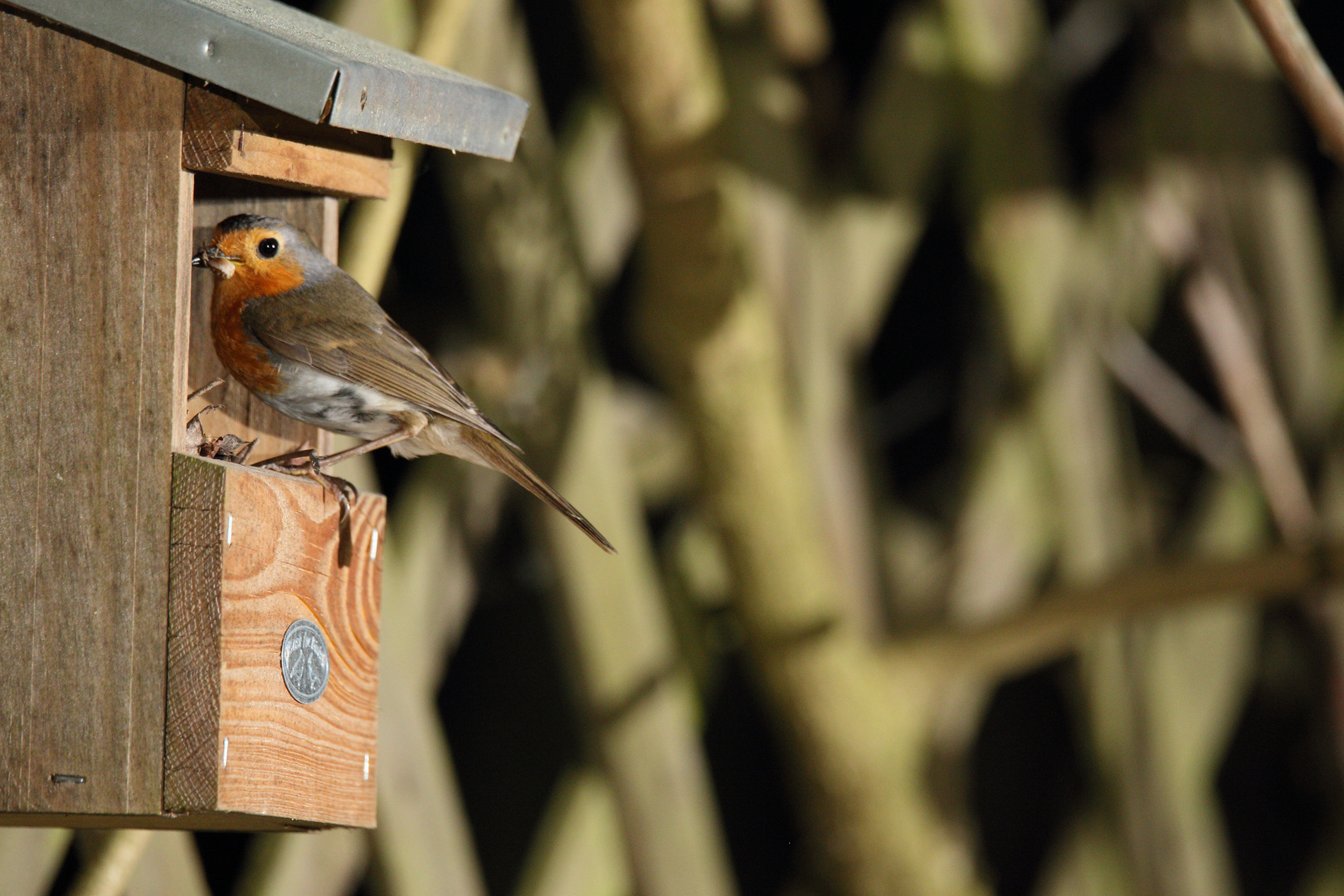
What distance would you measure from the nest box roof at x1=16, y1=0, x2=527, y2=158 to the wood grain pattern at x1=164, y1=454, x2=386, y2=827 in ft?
1.27

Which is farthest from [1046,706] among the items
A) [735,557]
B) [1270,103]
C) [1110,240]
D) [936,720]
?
[735,557]

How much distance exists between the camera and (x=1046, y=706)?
14.9 ft

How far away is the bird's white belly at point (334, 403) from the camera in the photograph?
1756mm

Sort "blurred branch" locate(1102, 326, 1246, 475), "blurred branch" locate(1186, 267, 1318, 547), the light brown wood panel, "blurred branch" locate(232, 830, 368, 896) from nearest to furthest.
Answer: the light brown wood panel, "blurred branch" locate(232, 830, 368, 896), "blurred branch" locate(1186, 267, 1318, 547), "blurred branch" locate(1102, 326, 1246, 475)

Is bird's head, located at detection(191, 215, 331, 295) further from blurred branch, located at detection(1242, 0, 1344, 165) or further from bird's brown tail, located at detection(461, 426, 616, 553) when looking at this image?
blurred branch, located at detection(1242, 0, 1344, 165)

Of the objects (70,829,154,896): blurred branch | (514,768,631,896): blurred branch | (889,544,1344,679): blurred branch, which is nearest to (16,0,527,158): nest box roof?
(70,829,154,896): blurred branch

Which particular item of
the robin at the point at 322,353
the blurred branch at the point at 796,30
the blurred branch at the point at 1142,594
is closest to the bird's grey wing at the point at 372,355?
the robin at the point at 322,353

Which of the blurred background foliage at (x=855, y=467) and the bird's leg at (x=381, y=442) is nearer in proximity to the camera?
the bird's leg at (x=381, y=442)

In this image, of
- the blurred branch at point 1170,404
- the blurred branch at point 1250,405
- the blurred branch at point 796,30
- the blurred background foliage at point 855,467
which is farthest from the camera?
the blurred branch at point 796,30

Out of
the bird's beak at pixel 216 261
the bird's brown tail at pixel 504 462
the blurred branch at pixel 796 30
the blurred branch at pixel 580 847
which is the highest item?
the blurred branch at pixel 796 30

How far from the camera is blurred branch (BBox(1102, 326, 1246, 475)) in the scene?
10.4 feet

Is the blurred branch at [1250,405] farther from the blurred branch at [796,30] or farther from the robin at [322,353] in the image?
the robin at [322,353]

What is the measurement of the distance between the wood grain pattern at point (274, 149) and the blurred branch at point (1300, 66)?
109 centimetres

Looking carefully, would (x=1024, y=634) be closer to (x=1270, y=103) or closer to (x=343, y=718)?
(x=343, y=718)
